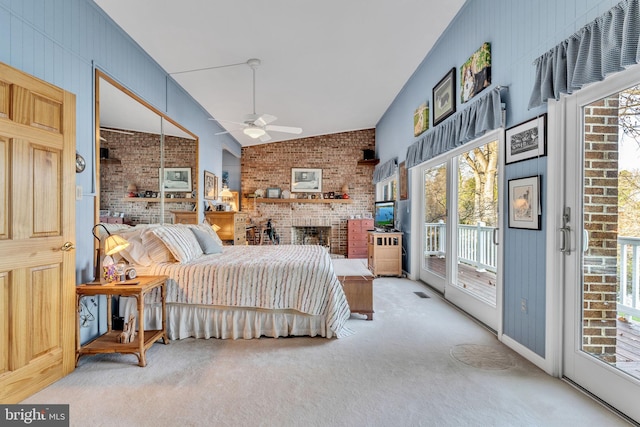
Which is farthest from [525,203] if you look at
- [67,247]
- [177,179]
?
[177,179]

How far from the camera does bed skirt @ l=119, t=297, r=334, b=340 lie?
2861mm

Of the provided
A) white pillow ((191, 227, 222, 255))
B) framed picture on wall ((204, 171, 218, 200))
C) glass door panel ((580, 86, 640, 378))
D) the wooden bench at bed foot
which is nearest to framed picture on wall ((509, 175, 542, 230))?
glass door panel ((580, 86, 640, 378))

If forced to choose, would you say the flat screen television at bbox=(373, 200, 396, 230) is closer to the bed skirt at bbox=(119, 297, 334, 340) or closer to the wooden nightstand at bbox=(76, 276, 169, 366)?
the bed skirt at bbox=(119, 297, 334, 340)

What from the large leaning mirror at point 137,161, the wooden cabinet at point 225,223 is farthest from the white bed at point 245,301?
the wooden cabinet at point 225,223

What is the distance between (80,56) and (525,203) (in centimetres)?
380

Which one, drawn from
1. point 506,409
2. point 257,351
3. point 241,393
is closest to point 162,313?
point 257,351

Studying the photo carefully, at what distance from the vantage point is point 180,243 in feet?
10.4

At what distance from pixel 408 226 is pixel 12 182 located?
5.01 metres

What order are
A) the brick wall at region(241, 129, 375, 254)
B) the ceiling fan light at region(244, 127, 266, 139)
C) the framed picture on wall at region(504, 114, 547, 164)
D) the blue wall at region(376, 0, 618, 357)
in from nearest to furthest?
the blue wall at region(376, 0, 618, 357) < the framed picture on wall at region(504, 114, 547, 164) < the ceiling fan light at region(244, 127, 266, 139) < the brick wall at region(241, 129, 375, 254)

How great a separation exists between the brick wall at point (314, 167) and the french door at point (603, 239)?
6.22m

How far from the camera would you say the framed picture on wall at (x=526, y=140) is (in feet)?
7.52

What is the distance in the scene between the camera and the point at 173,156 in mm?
4328

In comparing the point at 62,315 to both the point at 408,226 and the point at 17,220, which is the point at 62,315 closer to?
the point at 17,220

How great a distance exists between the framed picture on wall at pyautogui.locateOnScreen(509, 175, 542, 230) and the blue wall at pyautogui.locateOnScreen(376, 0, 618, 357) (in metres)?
0.05
